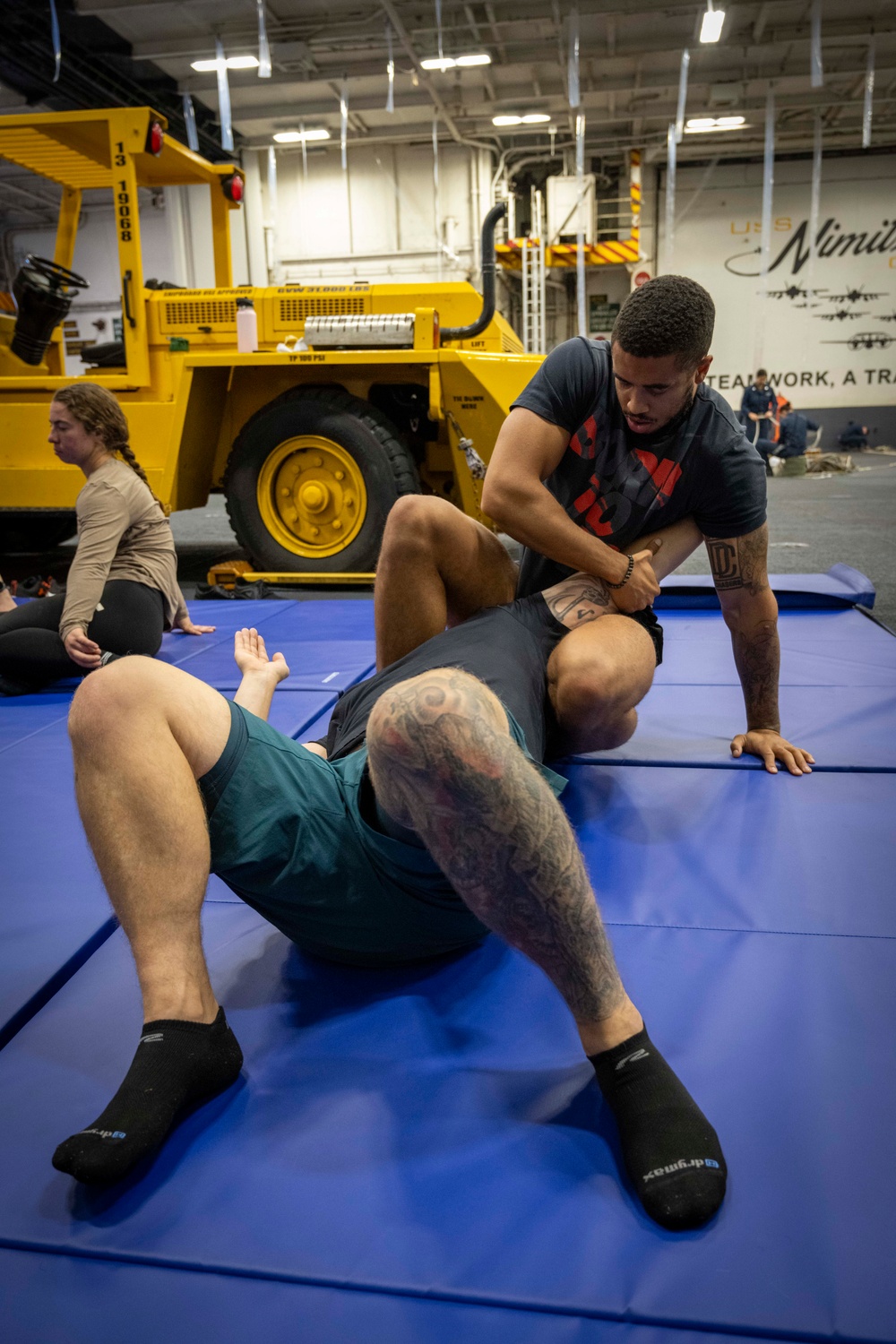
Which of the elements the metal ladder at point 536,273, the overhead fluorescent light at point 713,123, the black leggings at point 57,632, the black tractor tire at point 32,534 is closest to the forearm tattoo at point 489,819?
the black leggings at point 57,632

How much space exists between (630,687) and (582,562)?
1.06 feet

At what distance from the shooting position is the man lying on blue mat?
1.02 m

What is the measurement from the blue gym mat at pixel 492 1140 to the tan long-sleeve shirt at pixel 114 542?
180 cm

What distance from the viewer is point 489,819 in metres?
1.02

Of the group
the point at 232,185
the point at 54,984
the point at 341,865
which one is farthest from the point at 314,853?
the point at 232,185

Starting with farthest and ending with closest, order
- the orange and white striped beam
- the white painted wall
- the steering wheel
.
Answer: the white painted wall < the orange and white striped beam < the steering wheel

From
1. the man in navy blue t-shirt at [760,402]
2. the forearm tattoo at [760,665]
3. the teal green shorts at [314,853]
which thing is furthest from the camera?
the man in navy blue t-shirt at [760,402]

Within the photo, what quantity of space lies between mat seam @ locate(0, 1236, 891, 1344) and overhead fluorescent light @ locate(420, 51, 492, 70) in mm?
12068

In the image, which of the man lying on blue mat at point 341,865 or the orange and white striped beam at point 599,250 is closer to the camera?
the man lying on blue mat at point 341,865

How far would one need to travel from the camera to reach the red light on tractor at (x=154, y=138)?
487 centimetres

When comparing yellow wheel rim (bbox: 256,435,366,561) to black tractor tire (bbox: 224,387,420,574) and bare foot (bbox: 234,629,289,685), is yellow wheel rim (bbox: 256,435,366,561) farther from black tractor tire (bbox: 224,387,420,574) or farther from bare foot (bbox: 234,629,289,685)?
bare foot (bbox: 234,629,289,685)

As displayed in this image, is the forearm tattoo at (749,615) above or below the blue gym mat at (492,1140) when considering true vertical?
above

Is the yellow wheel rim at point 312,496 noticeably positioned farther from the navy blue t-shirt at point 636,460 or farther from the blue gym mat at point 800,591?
the navy blue t-shirt at point 636,460

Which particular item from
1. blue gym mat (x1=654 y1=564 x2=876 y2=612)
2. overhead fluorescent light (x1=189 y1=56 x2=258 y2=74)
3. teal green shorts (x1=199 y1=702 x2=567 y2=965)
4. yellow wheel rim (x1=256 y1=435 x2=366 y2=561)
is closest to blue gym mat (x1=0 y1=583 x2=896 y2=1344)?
teal green shorts (x1=199 y1=702 x2=567 y2=965)
